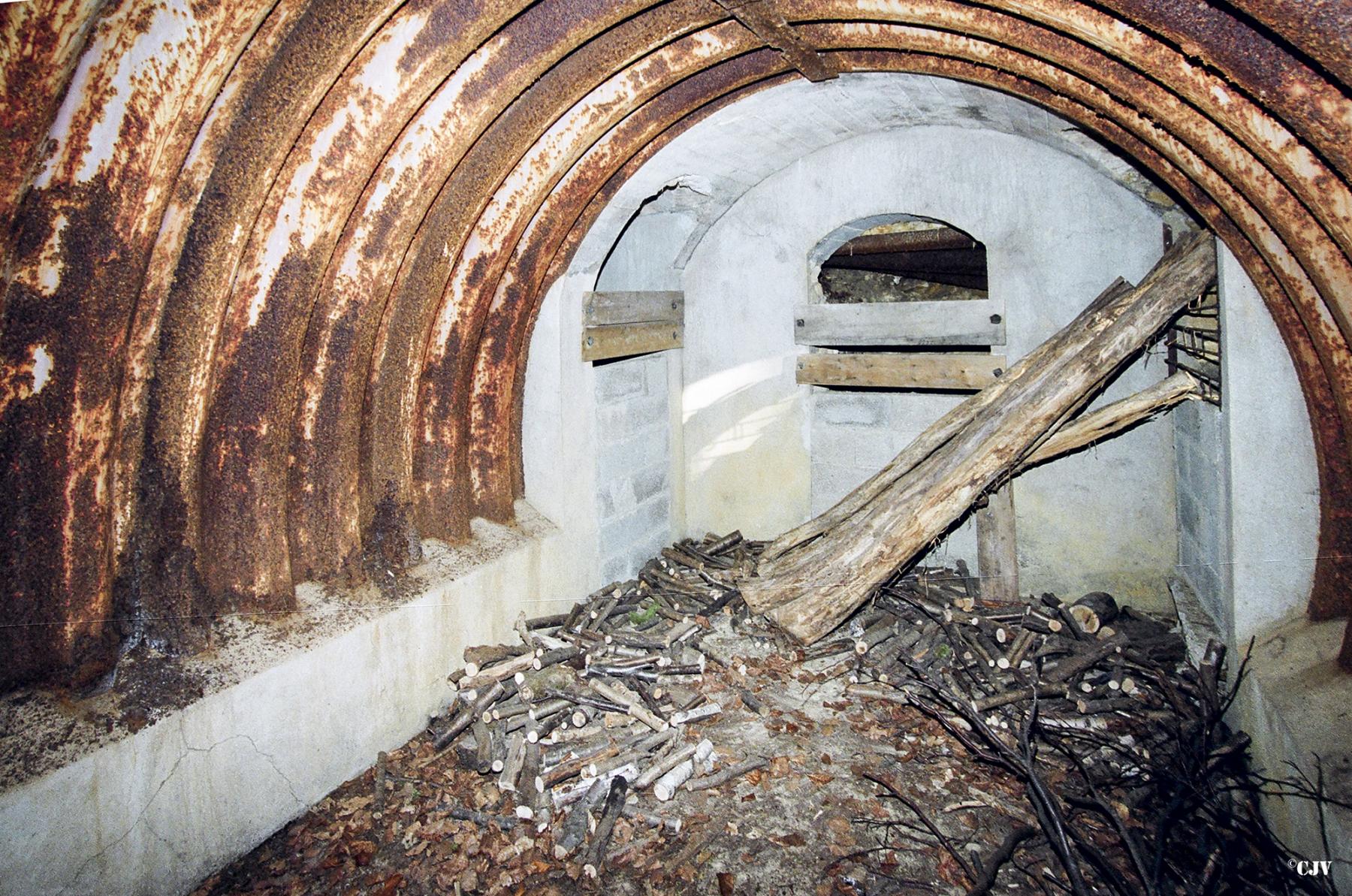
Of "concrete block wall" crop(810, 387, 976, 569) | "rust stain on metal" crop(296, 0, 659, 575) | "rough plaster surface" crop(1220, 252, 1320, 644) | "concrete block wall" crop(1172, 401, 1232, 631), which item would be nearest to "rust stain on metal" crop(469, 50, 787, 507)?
"rust stain on metal" crop(296, 0, 659, 575)

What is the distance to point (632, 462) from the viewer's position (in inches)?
336

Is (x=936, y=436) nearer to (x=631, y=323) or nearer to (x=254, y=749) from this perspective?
(x=631, y=323)

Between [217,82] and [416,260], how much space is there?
210cm

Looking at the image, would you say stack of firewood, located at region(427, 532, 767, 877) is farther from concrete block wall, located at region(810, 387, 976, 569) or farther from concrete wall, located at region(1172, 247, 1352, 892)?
concrete wall, located at region(1172, 247, 1352, 892)

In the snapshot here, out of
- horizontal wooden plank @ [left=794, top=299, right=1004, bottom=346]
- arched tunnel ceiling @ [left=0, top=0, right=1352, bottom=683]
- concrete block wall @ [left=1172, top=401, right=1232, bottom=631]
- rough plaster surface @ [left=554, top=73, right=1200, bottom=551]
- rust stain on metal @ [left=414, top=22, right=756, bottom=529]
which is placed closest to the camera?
arched tunnel ceiling @ [left=0, top=0, right=1352, bottom=683]

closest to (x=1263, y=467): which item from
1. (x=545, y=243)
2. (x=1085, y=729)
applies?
(x=1085, y=729)

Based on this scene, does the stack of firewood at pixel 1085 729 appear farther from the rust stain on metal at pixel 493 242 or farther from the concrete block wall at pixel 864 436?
the rust stain on metal at pixel 493 242

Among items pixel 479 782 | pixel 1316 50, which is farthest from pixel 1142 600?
pixel 479 782

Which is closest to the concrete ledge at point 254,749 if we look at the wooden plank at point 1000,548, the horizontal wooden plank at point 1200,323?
the wooden plank at point 1000,548

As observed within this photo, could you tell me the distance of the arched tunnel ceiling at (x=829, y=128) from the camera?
21.4ft

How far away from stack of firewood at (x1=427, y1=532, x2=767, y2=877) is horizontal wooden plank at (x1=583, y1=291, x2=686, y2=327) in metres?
2.62

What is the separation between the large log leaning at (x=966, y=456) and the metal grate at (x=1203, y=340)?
28 centimetres

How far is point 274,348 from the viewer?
5031 millimetres

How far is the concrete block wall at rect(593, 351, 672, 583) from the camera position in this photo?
803 centimetres
